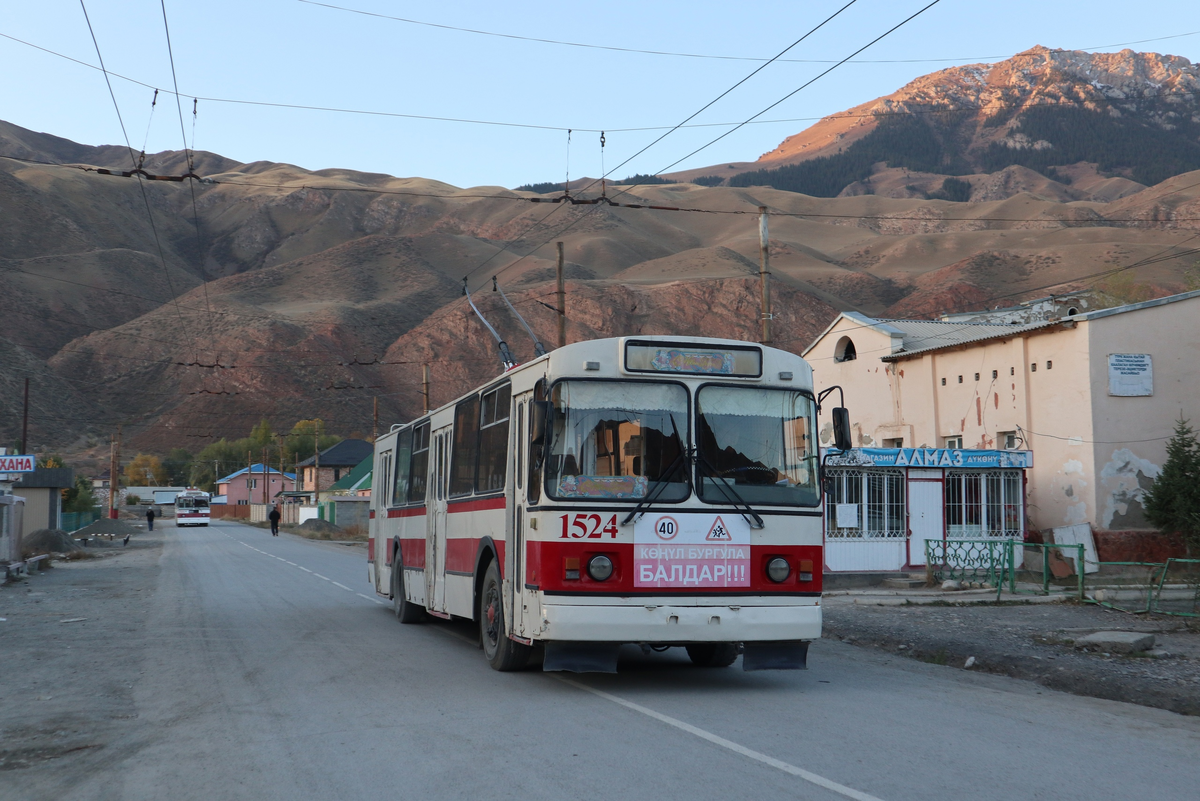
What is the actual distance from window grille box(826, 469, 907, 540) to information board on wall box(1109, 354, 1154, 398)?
7.78 m

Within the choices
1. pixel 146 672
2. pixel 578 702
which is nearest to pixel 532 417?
pixel 578 702

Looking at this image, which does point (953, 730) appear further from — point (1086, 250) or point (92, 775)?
point (1086, 250)

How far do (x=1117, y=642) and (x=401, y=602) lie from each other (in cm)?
984

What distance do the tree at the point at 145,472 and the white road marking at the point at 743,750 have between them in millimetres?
128010

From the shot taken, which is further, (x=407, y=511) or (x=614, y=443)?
(x=407, y=511)

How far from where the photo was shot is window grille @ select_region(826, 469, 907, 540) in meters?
25.9

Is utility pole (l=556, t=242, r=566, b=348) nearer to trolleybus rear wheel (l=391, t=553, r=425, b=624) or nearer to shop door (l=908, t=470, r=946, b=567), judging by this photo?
trolleybus rear wheel (l=391, t=553, r=425, b=624)

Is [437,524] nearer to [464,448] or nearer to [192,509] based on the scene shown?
[464,448]

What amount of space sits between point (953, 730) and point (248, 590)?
18.2 m

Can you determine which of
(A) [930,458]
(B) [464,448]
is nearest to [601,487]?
(B) [464,448]

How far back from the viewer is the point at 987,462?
27938 mm

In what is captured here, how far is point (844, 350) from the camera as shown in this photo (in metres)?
41.2

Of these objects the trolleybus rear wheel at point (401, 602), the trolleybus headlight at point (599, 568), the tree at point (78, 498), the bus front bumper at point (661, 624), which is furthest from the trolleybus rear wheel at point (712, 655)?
the tree at point (78, 498)

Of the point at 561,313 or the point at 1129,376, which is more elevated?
the point at 561,313
